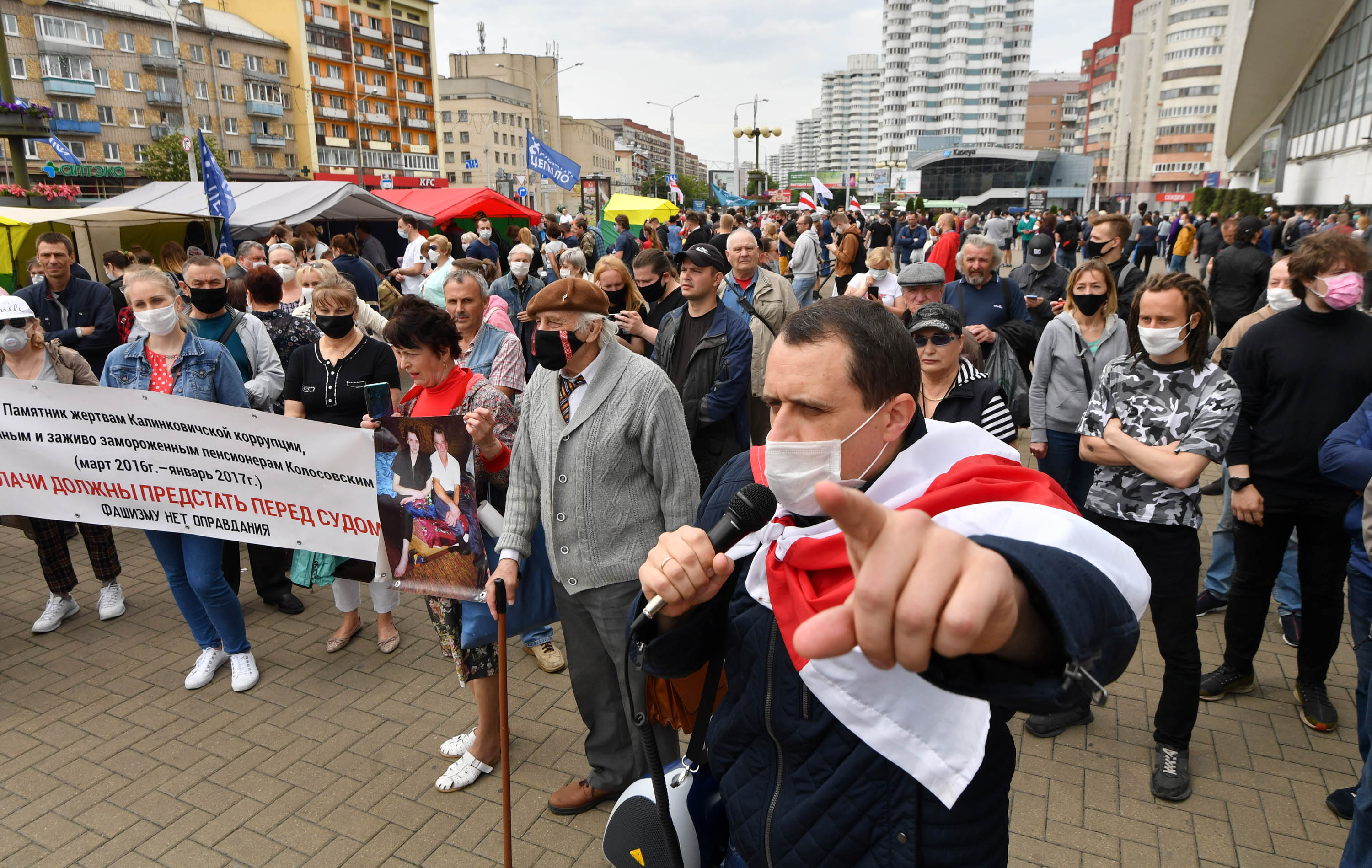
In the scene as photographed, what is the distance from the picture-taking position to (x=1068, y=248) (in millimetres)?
21094

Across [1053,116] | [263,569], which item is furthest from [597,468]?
[1053,116]

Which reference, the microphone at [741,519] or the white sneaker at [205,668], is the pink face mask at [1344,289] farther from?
the white sneaker at [205,668]

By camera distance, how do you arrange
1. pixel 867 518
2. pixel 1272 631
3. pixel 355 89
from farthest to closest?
pixel 355 89, pixel 1272 631, pixel 867 518

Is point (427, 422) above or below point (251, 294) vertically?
below

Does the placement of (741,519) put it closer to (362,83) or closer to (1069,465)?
(1069,465)

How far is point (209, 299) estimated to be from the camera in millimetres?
5254

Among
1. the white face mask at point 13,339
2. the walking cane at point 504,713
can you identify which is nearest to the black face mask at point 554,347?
the walking cane at point 504,713

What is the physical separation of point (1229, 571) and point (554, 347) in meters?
4.63

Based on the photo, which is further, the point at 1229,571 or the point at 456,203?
the point at 456,203

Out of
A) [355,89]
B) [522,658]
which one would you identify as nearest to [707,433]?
[522,658]

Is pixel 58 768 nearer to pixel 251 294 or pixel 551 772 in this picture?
pixel 551 772

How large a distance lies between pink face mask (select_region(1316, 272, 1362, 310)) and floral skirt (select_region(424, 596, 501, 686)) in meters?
4.12

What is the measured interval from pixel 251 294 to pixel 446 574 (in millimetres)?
3422

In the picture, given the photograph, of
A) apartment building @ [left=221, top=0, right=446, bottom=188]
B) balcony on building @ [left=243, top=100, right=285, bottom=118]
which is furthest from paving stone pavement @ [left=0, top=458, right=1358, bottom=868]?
balcony on building @ [left=243, top=100, right=285, bottom=118]
